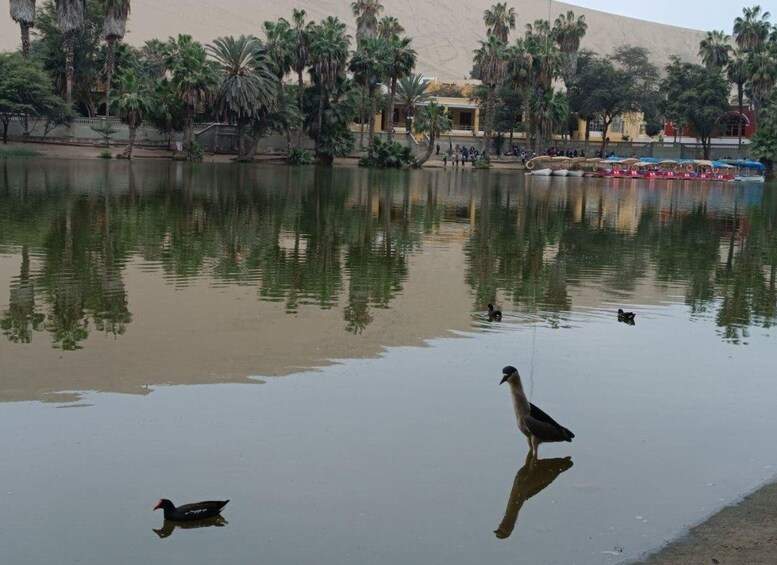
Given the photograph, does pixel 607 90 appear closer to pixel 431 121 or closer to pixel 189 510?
pixel 431 121

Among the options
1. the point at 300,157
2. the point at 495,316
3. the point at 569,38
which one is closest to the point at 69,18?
the point at 300,157

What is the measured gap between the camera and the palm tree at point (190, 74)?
72500mm

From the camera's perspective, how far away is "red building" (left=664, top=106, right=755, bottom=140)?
103625mm

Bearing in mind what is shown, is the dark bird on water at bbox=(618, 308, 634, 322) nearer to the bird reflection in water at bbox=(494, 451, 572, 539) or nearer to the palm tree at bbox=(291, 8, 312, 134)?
the bird reflection in water at bbox=(494, 451, 572, 539)

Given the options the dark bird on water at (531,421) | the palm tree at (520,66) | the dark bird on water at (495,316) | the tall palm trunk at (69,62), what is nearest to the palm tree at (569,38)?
the palm tree at (520,66)

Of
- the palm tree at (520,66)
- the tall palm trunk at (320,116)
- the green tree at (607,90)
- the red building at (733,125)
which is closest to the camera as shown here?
the tall palm trunk at (320,116)

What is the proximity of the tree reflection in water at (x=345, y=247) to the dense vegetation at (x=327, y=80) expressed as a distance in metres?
31.5

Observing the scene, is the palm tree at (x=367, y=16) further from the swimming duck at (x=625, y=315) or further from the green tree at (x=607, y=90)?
the swimming duck at (x=625, y=315)

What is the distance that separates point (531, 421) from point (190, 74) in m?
67.6

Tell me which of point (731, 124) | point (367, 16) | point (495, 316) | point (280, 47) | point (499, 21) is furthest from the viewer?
point (731, 124)

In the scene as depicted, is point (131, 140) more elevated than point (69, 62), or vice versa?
point (69, 62)

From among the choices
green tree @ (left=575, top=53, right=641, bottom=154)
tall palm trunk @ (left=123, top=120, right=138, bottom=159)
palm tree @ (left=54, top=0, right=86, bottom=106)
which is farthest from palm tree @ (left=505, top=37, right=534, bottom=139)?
palm tree @ (left=54, top=0, right=86, bottom=106)

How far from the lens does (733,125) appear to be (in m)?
106

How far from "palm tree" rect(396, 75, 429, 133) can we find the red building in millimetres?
29101
